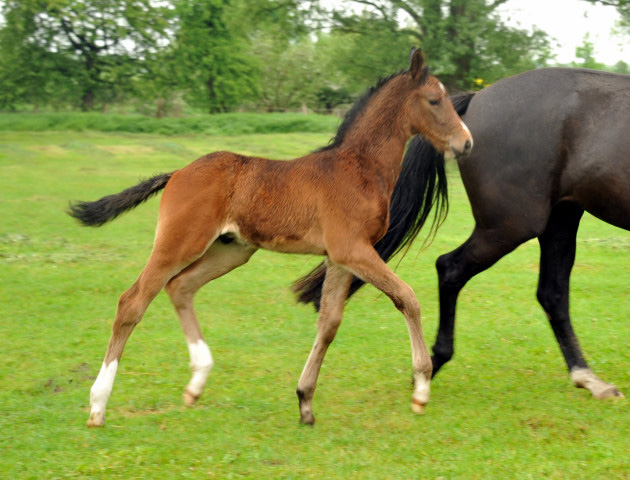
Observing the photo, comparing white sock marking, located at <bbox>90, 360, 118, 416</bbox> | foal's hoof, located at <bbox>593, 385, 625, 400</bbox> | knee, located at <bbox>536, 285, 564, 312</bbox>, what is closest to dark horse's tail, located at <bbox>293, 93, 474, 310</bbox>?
knee, located at <bbox>536, 285, 564, 312</bbox>

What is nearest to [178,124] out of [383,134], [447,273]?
[447,273]

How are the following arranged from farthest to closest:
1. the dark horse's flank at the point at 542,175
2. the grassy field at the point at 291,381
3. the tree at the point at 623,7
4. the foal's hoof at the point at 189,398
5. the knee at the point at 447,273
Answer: the tree at the point at 623,7, the knee at the point at 447,273, the dark horse's flank at the point at 542,175, the foal's hoof at the point at 189,398, the grassy field at the point at 291,381

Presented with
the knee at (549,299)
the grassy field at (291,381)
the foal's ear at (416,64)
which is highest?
the foal's ear at (416,64)

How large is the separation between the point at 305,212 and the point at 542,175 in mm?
1640

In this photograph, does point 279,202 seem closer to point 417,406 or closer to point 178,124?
point 417,406

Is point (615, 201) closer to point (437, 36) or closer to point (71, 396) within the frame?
point (71, 396)

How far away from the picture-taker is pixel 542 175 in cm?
493

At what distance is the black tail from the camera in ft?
14.6

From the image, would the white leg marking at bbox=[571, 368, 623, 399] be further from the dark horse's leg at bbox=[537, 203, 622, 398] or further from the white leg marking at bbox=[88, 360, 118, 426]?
the white leg marking at bbox=[88, 360, 118, 426]

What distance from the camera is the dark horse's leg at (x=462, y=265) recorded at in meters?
4.97

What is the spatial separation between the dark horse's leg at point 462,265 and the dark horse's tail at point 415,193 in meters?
0.32

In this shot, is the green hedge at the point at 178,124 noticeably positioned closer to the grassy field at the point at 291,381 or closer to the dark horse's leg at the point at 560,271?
the grassy field at the point at 291,381

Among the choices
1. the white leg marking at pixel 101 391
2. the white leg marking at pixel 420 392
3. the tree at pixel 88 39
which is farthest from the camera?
the tree at pixel 88 39

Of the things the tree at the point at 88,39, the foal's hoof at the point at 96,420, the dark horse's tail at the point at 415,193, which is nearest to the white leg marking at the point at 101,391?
the foal's hoof at the point at 96,420
